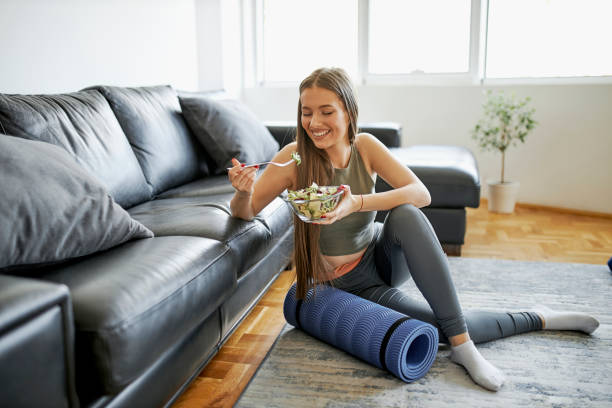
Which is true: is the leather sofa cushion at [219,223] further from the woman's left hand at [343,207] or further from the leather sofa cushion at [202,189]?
the woman's left hand at [343,207]

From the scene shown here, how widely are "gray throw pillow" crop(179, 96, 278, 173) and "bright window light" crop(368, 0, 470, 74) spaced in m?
2.07

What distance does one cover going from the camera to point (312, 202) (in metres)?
1.37

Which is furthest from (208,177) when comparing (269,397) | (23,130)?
(269,397)

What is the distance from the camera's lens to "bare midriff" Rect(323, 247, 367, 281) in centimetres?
175

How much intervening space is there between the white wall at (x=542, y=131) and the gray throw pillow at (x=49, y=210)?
319 centimetres

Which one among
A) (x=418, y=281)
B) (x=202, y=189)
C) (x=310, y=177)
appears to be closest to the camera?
(x=418, y=281)

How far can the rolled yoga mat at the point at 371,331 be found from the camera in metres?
1.50

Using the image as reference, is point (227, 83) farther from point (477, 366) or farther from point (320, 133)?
point (477, 366)

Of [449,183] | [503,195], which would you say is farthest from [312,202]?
[503,195]

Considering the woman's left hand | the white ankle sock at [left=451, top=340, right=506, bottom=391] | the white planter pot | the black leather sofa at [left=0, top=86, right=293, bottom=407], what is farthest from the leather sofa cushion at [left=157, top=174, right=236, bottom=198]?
the white planter pot

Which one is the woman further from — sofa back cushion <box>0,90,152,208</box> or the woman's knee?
sofa back cushion <box>0,90,152,208</box>

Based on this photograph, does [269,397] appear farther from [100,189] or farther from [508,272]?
[508,272]

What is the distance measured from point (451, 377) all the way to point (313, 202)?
69cm

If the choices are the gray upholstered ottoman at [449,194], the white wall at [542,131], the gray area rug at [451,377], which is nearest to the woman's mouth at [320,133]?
the gray area rug at [451,377]
